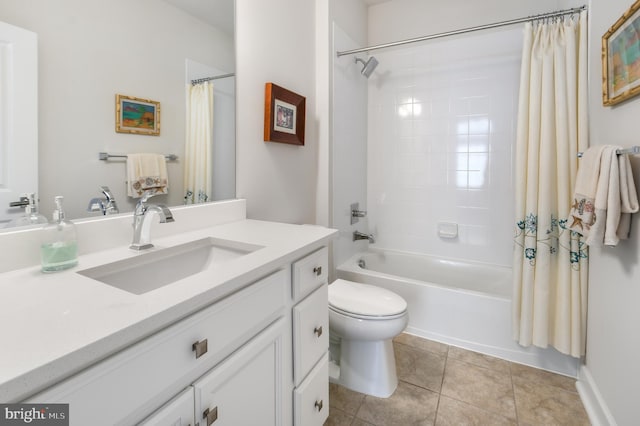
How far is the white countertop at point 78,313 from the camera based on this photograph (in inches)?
16.9

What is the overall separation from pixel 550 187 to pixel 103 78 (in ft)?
6.81

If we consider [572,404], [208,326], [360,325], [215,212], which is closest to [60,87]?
[215,212]

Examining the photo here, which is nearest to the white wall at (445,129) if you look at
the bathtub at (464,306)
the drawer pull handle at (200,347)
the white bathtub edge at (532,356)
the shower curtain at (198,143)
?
the bathtub at (464,306)

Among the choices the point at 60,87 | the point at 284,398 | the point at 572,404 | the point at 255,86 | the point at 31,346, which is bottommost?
the point at 572,404

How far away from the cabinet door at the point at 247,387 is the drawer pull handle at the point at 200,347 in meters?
0.07

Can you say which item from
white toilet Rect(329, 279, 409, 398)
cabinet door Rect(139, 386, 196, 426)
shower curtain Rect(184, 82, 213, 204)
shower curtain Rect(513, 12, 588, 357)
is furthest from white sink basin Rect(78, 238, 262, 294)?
shower curtain Rect(513, 12, 588, 357)

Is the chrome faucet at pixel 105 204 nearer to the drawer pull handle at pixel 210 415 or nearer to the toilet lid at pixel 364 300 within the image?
the drawer pull handle at pixel 210 415

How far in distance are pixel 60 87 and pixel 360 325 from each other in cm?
145

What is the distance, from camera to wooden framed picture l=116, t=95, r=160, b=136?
1.01 metres

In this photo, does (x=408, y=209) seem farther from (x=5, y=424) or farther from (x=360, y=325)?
(x=5, y=424)

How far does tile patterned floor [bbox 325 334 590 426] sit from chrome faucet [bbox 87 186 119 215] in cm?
128

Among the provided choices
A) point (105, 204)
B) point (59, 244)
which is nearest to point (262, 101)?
point (105, 204)

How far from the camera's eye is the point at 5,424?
1.36 ft

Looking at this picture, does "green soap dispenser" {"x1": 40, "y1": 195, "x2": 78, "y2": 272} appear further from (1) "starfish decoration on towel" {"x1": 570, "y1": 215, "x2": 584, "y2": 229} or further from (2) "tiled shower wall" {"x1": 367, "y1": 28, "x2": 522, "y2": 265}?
(2) "tiled shower wall" {"x1": 367, "y1": 28, "x2": 522, "y2": 265}
